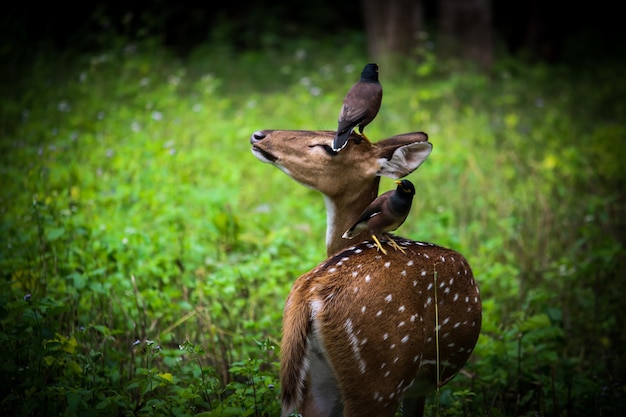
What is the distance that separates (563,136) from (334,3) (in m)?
10.2

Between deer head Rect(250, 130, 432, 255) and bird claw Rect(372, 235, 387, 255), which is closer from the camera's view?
bird claw Rect(372, 235, 387, 255)

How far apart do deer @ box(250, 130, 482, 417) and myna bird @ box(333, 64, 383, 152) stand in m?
0.13

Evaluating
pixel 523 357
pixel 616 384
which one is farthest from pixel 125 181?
pixel 616 384

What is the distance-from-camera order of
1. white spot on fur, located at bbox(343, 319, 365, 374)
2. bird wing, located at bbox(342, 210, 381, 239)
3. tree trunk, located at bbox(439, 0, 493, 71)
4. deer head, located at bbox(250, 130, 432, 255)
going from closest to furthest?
1. white spot on fur, located at bbox(343, 319, 365, 374)
2. bird wing, located at bbox(342, 210, 381, 239)
3. deer head, located at bbox(250, 130, 432, 255)
4. tree trunk, located at bbox(439, 0, 493, 71)

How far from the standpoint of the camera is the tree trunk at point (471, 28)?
12.4 m

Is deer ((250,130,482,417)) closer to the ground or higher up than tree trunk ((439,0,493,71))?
higher up

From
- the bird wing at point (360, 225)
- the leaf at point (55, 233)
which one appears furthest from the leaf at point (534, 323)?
the leaf at point (55, 233)

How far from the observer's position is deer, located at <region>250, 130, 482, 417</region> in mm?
3092

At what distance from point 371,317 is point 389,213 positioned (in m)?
0.55

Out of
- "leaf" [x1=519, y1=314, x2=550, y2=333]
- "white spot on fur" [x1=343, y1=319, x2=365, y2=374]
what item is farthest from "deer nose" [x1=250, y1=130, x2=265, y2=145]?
"leaf" [x1=519, y1=314, x2=550, y2=333]

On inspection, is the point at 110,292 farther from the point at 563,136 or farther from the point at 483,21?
the point at 483,21

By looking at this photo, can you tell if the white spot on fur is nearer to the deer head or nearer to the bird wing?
the bird wing

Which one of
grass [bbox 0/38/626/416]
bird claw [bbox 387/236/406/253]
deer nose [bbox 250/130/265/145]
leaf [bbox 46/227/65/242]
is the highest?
deer nose [bbox 250/130/265/145]

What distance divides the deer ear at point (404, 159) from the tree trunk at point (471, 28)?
29.2 feet
